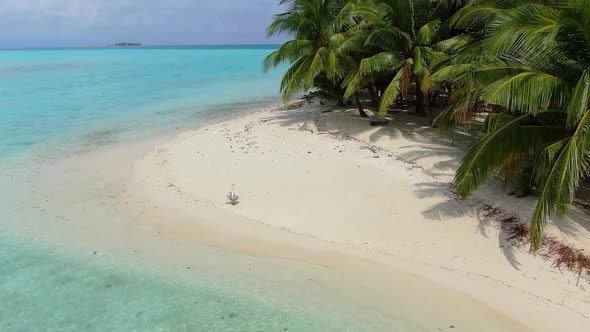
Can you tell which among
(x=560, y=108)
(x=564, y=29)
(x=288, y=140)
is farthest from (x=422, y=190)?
(x=288, y=140)

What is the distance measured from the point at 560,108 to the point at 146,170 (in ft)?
29.2

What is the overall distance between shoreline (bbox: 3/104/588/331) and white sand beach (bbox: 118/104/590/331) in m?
0.02

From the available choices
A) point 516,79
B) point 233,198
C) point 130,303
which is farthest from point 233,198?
point 516,79

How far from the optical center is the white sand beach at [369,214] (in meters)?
5.77

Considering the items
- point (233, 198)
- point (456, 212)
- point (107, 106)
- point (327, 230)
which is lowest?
point (327, 230)

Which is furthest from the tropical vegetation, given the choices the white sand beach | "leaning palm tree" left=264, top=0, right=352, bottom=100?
"leaning palm tree" left=264, top=0, right=352, bottom=100

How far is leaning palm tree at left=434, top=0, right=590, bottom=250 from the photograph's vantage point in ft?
17.4

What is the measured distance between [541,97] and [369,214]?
10.8 ft

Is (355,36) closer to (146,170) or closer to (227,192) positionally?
(227,192)

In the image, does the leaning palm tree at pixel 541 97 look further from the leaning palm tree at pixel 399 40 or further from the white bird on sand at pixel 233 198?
the white bird on sand at pixel 233 198

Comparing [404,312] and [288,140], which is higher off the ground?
[288,140]

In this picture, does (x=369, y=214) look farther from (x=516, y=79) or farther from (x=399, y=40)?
(x=399, y=40)

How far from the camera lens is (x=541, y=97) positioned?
5.66 m

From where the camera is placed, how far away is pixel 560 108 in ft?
19.8
